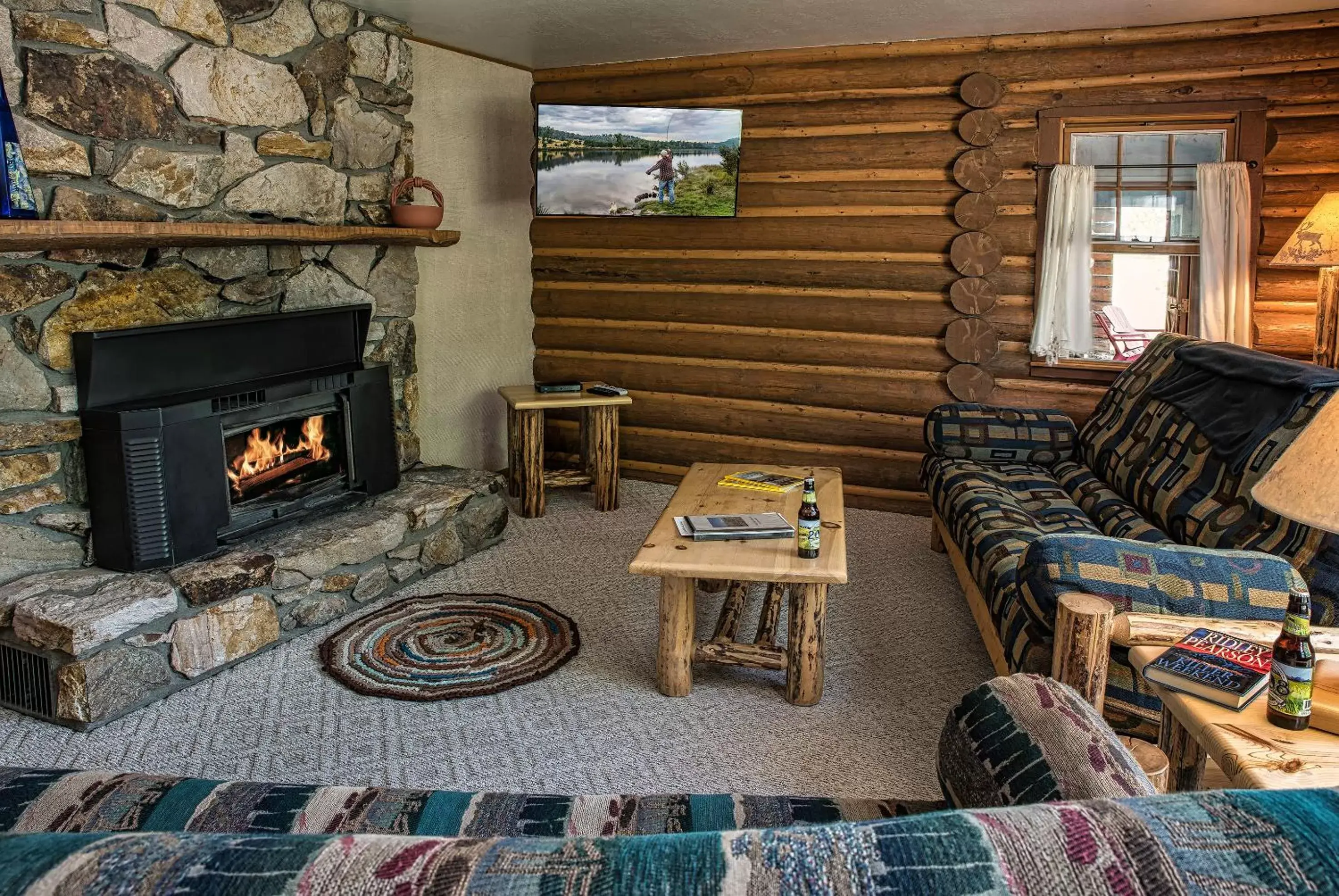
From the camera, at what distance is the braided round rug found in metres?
3.29

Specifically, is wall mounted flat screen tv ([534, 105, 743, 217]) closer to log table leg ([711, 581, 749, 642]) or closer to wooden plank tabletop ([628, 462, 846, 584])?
wooden plank tabletop ([628, 462, 846, 584])

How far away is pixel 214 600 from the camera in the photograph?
10.9 feet

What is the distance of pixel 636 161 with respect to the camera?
215 inches

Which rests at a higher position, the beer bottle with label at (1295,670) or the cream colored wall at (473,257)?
the cream colored wall at (473,257)

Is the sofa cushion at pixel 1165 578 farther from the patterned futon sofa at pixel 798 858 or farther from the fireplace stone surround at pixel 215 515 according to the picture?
the fireplace stone surround at pixel 215 515

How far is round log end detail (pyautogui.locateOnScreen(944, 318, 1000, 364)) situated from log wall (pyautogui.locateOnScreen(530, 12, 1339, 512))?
4 cm

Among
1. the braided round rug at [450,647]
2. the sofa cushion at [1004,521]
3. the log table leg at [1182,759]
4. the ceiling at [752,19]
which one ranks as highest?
the ceiling at [752,19]

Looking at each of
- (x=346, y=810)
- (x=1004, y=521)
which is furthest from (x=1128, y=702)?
(x=346, y=810)

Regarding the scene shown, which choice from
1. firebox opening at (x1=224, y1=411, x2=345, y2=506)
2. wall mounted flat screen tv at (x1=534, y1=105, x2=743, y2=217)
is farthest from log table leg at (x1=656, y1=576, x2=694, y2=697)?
wall mounted flat screen tv at (x1=534, y1=105, x2=743, y2=217)

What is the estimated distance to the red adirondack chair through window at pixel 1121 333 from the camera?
16.5ft

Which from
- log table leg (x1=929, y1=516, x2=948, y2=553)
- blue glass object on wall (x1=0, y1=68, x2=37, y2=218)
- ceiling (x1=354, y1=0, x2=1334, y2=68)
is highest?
ceiling (x1=354, y1=0, x2=1334, y2=68)

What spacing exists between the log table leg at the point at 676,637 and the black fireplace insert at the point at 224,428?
1.58 meters

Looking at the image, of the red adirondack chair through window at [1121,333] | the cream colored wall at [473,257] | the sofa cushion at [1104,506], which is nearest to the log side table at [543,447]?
the cream colored wall at [473,257]

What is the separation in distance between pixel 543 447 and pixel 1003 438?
226cm
